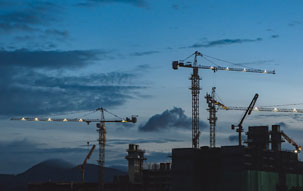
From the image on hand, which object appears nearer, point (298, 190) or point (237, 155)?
point (298, 190)

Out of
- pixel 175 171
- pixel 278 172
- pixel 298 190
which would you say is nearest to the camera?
pixel 298 190

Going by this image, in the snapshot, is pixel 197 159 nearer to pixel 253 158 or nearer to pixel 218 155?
pixel 218 155

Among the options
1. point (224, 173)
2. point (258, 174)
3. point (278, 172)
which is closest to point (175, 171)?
point (224, 173)

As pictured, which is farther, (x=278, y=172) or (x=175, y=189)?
(x=278, y=172)

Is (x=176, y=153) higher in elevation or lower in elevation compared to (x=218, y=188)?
higher

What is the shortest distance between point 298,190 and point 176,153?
1958 inches

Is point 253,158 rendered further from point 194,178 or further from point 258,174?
point 194,178

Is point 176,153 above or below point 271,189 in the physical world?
above

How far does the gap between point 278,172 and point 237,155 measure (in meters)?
33.0

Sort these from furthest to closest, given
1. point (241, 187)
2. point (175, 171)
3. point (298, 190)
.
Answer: point (175, 171) < point (241, 187) < point (298, 190)

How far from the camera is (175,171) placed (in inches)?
7254

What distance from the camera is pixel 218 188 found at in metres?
176

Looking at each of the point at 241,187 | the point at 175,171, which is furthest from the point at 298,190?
the point at 175,171

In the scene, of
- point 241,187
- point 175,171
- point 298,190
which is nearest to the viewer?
point 298,190
